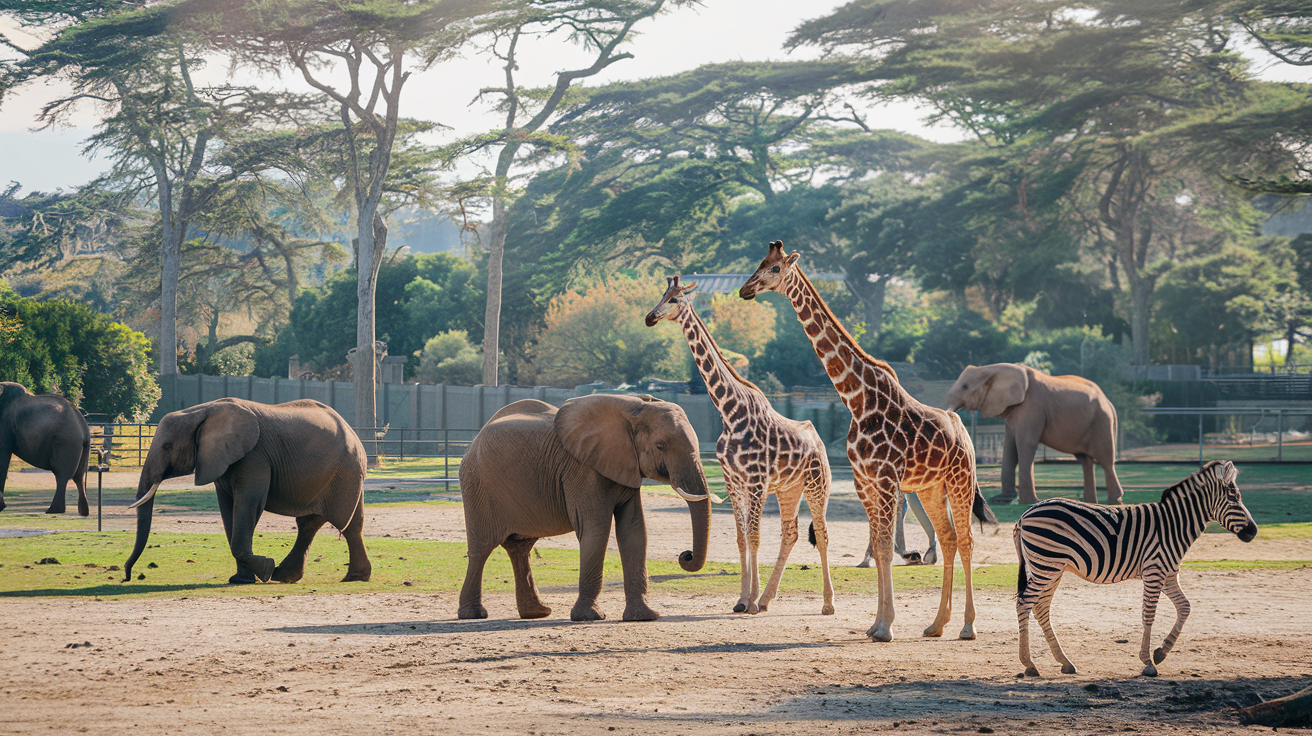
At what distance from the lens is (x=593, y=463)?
447 inches

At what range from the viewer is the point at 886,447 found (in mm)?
10523

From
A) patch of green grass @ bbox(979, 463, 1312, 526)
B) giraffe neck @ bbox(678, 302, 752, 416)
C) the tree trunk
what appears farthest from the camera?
the tree trunk

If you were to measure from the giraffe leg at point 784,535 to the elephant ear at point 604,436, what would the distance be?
164 centimetres

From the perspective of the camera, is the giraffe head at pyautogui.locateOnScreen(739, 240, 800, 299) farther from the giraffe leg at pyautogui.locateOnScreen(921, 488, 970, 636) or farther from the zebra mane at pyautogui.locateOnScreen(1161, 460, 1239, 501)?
the zebra mane at pyautogui.locateOnScreen(1161, 460, 1239, 501)

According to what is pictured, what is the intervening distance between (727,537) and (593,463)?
31.2 ft

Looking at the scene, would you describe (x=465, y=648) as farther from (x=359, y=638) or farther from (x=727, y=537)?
(x=727, y=537)

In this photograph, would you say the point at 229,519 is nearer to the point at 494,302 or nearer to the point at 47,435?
the point at 47,435

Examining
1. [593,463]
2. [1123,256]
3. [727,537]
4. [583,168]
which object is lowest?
[727,537]

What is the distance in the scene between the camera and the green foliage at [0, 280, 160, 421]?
34.7 meters

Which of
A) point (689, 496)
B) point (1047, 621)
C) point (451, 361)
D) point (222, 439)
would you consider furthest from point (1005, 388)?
point (451, 361)

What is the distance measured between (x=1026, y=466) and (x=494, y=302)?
27155 mm

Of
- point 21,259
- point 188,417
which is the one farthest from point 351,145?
point 188,417

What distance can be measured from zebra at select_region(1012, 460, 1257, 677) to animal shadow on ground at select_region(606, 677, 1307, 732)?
441 millimetres

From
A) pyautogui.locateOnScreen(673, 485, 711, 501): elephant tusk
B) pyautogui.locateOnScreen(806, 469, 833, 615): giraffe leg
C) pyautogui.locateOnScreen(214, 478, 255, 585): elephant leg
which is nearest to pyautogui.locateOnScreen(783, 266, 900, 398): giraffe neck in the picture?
pyautogui.locateOnScreen(673, 485, 711, 501): elephant tusk
